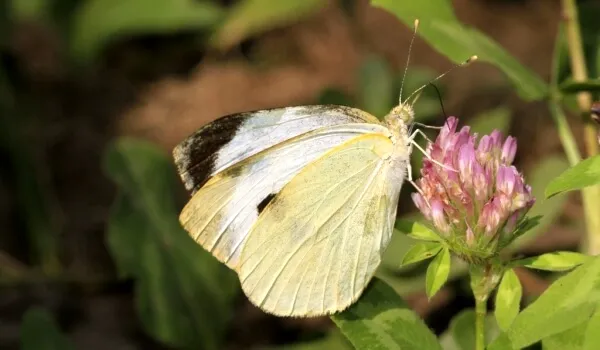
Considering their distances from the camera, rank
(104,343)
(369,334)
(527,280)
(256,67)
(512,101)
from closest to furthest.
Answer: (369,334) → (527,280) → (104,343) → (512,101) → (256,67)

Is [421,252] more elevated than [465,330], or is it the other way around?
[421,252]

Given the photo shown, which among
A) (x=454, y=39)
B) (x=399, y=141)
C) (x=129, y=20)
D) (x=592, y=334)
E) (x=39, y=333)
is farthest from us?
(x=129, y=20)

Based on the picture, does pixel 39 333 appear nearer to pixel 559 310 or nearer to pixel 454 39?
pixel 454 39

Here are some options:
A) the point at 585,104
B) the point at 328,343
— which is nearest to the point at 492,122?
the point at 585,104

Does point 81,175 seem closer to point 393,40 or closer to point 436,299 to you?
point 393,40

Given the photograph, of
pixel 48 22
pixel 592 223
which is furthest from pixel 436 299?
pixel 48 22
